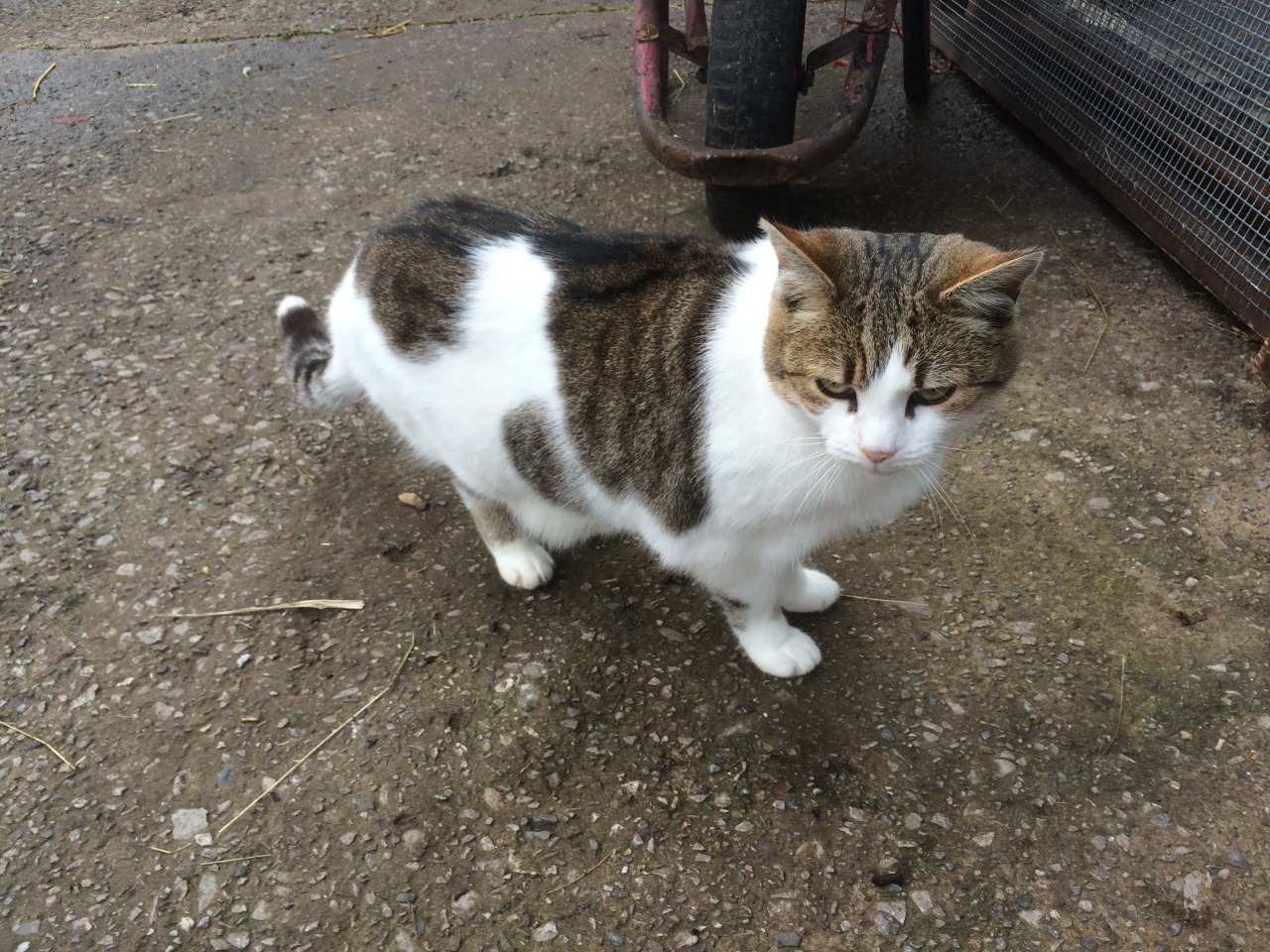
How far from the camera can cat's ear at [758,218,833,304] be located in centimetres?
176

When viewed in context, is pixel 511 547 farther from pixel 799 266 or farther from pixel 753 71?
pixel 753 71

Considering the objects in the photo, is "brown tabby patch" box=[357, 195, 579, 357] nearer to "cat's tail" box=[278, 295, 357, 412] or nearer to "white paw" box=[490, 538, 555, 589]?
"cat's tail" box=[278, 295, 357, 412]

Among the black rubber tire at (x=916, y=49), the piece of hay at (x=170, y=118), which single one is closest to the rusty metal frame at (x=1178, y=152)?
the black rubber tire at (x=916, y=49)

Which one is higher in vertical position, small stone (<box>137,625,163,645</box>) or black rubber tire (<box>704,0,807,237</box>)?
black rubber tire (<box>704,0,807,237</box>)

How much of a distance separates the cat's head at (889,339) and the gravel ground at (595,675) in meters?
0.89

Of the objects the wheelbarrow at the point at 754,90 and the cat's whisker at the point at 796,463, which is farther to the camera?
the wheelbarrow at the point at 754,90

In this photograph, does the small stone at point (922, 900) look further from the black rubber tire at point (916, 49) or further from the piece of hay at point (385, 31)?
the piece of hay at point (385, 31)

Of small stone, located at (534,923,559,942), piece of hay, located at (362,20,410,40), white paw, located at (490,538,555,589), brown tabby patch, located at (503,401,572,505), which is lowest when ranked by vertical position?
small stone, located at (534,923,559,942)

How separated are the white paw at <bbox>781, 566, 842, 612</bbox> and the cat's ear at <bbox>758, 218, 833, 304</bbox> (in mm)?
912

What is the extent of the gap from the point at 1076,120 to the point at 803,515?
2.86 metres

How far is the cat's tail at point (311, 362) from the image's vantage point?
271 centimetres

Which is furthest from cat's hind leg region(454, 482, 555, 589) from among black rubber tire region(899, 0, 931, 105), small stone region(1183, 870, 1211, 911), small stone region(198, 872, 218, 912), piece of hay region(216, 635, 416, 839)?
black rubber tire region(899, 0, 931, 105)

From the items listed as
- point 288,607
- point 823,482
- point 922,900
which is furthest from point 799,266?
point 288,607

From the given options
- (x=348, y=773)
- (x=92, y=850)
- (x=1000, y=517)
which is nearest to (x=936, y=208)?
(x=1000, y=517)
